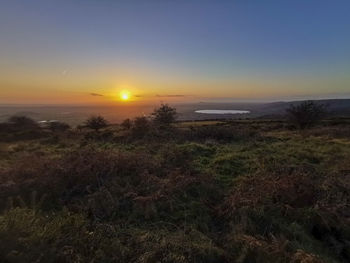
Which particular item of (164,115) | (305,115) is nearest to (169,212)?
(305,115)

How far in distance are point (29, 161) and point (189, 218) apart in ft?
20.0

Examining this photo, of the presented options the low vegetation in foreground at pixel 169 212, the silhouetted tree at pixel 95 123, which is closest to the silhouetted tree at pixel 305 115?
the low vegetation in foreground at pixel 169 212

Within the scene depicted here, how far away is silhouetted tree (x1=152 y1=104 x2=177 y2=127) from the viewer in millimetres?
42625

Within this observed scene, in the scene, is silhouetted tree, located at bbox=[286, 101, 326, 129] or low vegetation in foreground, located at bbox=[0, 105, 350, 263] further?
silhouetted tree, located at bbox=[286, 101, 326, 129]

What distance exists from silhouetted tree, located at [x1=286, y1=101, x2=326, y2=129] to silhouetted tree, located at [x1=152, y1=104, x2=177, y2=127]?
14.5m

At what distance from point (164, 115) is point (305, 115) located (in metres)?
16.7

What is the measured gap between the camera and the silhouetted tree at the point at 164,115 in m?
42.6

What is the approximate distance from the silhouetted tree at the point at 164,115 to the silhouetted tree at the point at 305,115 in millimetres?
14501

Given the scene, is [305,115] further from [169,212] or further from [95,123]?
[169,212]

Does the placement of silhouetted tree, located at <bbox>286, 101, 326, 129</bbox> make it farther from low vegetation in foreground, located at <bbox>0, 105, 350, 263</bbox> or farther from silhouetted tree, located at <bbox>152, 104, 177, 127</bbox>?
low vegetation in foreground, located at <bbox>0, 105, 350, 263</bbox>

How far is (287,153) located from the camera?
1507 centimetres

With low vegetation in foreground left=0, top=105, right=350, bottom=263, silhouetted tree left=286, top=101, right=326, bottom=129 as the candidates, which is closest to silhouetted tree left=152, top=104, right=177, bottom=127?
silhouetted tree left=286, top=101, right=326, bottom=129

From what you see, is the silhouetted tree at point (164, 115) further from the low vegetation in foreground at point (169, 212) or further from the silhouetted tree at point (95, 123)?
the low vegetation in foreground at point (169, 212)

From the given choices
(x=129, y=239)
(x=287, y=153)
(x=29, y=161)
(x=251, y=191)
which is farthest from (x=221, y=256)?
(x=287, y=153)
